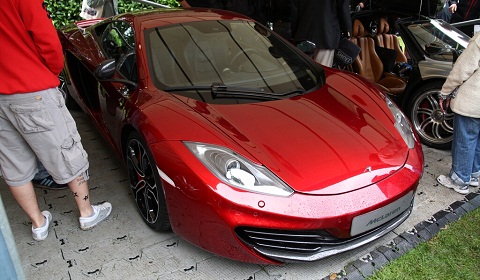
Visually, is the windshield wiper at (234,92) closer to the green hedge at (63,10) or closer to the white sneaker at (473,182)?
the white sneaker at (473,182)

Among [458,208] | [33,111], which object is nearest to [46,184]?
[33,111]

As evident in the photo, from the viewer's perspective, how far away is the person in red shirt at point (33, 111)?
2037 mm

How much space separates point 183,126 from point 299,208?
0.76 m

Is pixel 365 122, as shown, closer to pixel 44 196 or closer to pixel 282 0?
pixel 44 196

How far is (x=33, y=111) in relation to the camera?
218cm

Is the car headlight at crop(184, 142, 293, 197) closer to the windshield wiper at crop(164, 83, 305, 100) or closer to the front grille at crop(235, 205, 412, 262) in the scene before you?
the front grille at crop(235, 205, 412, 262)

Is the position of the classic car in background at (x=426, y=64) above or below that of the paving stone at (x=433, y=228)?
above

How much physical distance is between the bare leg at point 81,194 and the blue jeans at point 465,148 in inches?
104

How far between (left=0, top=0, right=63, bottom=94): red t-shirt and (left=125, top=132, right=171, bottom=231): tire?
2.05 ft

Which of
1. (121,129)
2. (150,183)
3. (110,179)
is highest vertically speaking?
(121,129)

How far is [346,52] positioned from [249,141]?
2565 mm

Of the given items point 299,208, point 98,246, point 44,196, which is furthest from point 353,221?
point 44,196

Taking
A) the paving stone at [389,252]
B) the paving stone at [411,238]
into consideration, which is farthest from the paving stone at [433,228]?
the paving stone at [389,252]

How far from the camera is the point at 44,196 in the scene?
9.77ft
